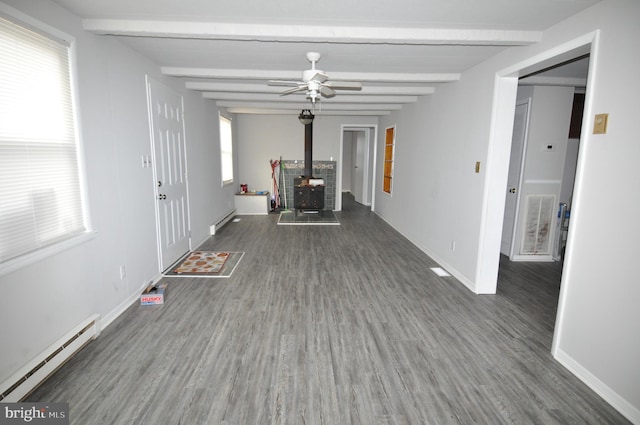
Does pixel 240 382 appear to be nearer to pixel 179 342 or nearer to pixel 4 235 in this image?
pixel 179 342

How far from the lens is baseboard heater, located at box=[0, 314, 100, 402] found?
5.77ft

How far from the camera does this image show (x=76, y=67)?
2307 millimetres

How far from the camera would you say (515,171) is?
441cm

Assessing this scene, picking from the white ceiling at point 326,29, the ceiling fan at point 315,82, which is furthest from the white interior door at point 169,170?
the ceiling fan at point 315,82

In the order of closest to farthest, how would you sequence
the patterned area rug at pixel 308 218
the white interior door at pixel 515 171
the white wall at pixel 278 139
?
1. the white interior door at pixel 515 171
2. the patterned area rug at pixel 308 218
3. the white wall at pixel 278 139

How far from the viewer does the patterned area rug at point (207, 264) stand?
3825 mm

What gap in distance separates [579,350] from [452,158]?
2513mm

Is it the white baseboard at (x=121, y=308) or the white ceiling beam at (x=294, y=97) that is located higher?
the white ceiling beam at (x=294, y=97)

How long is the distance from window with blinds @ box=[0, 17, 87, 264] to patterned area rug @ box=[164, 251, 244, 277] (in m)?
1.60

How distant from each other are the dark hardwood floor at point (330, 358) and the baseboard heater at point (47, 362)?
63mm

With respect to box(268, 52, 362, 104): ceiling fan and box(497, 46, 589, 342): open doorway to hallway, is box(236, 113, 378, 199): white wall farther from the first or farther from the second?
box(268, 52, 362, 104): ceiling fan

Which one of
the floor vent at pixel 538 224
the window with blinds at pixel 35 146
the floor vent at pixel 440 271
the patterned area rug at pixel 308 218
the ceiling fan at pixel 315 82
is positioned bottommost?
the floor vent at pixel 440 271

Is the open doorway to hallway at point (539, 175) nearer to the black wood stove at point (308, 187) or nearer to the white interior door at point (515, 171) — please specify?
the white interior door at point (515, 171)

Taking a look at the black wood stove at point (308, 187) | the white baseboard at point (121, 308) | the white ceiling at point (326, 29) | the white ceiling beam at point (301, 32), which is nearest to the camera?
the white ceiling at point (326, 29)
